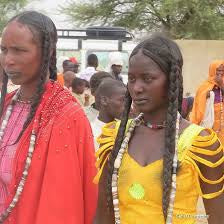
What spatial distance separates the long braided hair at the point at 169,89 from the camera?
8.50 feet

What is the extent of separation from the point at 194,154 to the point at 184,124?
6.7 inches

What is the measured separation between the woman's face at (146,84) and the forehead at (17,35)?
0.50 m

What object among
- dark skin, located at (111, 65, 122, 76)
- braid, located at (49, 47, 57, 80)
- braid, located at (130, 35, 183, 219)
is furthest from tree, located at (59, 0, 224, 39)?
braid, located at (130, 35, 183, 219)

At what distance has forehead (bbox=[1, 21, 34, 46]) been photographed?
2.82 metres

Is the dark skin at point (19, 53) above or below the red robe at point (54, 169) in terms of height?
above

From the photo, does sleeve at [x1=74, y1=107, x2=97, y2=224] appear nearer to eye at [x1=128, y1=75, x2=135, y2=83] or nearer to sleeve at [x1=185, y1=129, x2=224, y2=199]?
eye at [x1=128, y1=75, x2=135, y2=83]

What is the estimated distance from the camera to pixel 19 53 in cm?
281

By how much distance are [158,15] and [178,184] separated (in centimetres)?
2207

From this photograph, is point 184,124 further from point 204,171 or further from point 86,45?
point 86,45

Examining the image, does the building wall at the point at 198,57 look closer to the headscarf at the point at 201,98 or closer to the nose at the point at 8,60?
the headscarf at the point at 201,98

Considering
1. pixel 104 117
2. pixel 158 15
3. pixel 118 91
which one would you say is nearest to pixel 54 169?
pixel 104 117

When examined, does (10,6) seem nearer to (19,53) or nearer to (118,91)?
(118,91)

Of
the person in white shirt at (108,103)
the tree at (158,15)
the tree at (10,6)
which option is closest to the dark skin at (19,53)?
the person in white shirt at (108,103)

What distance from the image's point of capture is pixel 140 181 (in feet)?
8.56
